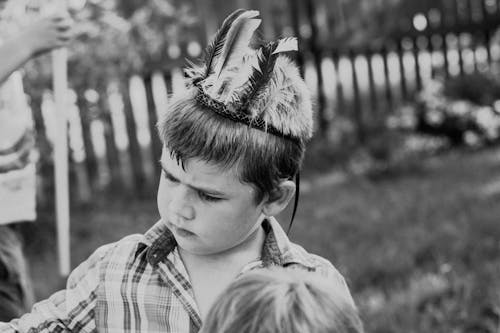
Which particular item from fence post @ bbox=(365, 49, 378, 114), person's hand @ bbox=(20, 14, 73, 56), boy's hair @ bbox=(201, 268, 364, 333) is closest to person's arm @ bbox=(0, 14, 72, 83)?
person's hand @ bbox=(20, 14, 73, 56)

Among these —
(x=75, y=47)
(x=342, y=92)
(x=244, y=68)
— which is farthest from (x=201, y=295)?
(x=342, y=92)

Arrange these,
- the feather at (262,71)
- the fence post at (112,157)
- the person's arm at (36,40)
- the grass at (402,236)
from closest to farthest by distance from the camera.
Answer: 1. the feather at (262,71)
2. the person's arm at (36,40)
3. the grass at (402,236)
4. the fence post at (112,157)

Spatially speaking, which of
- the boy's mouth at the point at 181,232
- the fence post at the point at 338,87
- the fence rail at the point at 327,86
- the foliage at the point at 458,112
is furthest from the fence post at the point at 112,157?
the boy's mouth at the point at 181,232

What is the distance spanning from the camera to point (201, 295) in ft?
6.23

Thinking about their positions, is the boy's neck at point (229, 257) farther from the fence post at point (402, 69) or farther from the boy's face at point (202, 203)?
the fence post at point (402, 69)

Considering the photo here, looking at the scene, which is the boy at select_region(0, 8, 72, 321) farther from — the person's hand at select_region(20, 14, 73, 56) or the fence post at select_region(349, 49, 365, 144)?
the fence post at select_region(349, 49, 365, 144)

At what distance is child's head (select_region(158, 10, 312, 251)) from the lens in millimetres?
1814

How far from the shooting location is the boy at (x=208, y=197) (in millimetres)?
1818

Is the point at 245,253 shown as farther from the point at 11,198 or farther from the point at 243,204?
the point at 11,198

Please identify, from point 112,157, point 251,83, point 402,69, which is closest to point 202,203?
point 251,83

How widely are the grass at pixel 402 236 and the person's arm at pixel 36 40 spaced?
5.75ft

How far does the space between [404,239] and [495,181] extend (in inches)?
50.3

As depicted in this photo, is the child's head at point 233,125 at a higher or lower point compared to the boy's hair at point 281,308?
higher

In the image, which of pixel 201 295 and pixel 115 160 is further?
pixel 115 160
